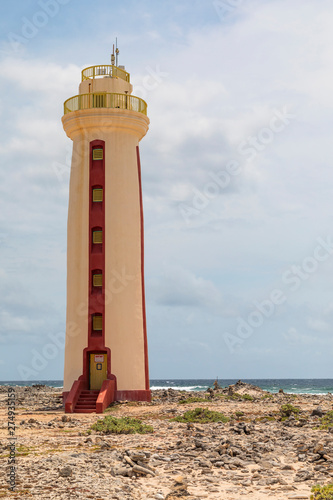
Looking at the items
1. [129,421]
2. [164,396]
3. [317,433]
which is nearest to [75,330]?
[164,396]

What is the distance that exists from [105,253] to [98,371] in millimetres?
6584

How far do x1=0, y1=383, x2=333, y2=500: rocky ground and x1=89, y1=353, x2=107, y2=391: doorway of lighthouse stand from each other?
8.98 metres

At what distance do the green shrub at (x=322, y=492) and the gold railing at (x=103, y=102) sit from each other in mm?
27400

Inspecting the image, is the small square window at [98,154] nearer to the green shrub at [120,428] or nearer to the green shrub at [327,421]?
the green shrub at [120,428]

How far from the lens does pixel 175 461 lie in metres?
16.4

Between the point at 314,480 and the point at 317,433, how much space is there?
267 inches

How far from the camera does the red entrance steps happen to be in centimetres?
3154

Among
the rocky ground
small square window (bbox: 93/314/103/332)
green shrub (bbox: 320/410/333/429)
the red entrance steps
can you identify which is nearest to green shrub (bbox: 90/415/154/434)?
the rocky ground

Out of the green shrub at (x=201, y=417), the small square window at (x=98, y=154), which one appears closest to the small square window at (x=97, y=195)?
the small square window at (x=98, y=154)

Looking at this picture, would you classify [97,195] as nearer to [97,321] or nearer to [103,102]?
[103,102]

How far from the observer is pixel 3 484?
1323 centimetres

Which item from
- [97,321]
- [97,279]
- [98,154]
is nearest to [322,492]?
[97,321]

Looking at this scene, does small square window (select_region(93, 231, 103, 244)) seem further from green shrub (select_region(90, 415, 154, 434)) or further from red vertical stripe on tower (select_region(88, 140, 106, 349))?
green shrub (select_region(90, 415, 154, 434))

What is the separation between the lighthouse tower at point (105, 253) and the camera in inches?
1341
